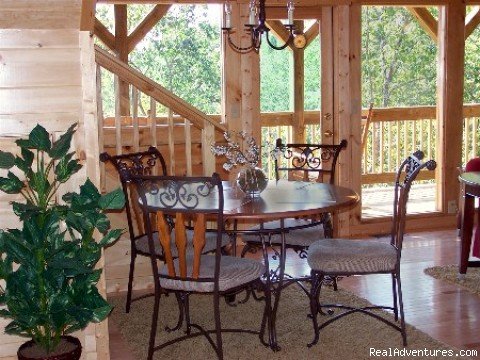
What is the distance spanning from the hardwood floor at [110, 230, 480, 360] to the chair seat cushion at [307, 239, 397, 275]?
541 millimetres

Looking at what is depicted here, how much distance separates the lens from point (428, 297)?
181 inches

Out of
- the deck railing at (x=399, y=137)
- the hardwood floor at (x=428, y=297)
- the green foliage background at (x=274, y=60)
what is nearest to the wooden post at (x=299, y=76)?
the green foliage background at (x=274, y=60)

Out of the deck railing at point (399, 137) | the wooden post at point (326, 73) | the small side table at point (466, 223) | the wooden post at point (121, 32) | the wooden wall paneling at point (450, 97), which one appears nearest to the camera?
the small side table at point (466, 223)

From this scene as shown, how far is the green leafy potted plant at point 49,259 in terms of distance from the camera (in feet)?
10.0

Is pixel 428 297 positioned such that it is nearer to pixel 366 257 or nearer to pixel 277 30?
pixel 366 257

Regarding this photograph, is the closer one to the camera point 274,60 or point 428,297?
point 428,297

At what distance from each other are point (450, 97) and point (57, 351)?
4.65 metres

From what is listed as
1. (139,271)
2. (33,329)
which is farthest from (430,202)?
(33,329)

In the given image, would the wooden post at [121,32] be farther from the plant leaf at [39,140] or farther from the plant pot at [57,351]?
the plant pot at [57,351]

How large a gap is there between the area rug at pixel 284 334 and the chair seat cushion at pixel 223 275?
0.43m

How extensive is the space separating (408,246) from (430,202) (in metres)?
2.02

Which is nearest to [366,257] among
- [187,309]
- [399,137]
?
[187,309]

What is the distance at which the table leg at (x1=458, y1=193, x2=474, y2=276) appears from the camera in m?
5.01

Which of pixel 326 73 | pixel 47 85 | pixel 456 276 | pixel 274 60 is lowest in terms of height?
pixel 456 276
